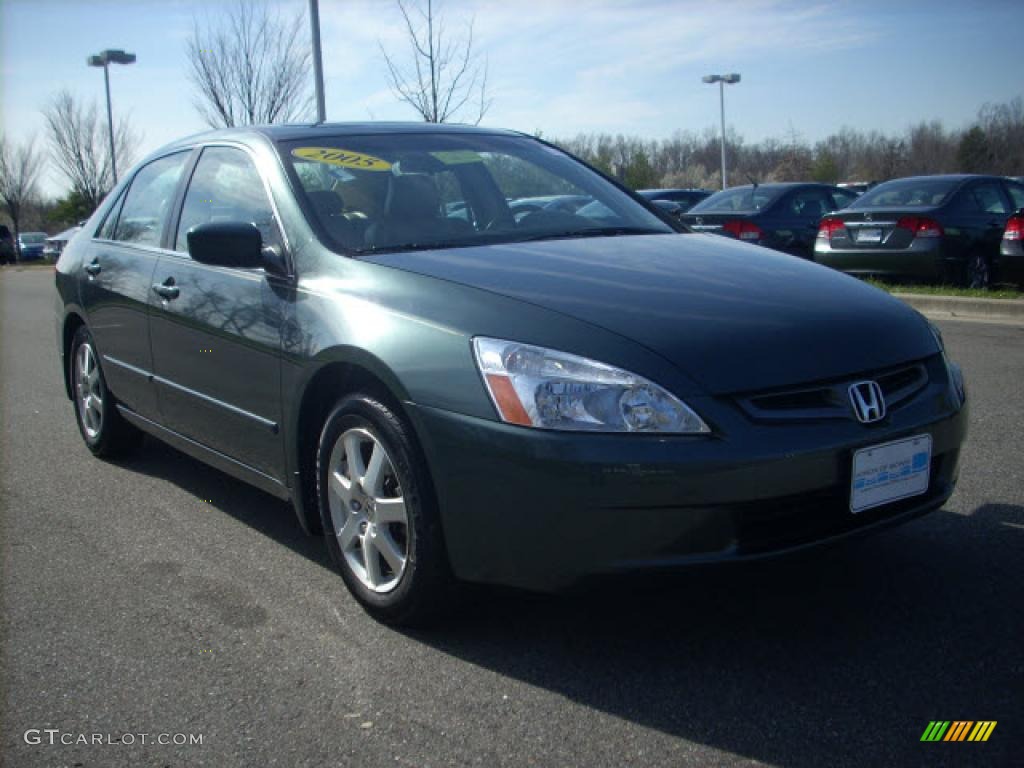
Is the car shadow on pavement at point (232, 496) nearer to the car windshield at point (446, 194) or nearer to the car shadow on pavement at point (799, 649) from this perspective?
the car shadow on pavement at point (799, 649)

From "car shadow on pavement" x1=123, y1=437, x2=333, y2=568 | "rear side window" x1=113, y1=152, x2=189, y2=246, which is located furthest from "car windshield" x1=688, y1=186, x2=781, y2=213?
"rear side window" x1=113, y1=152, x2=189, y2=246

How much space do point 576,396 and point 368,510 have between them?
2.89 ft

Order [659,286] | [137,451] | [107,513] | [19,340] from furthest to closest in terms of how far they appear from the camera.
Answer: [19,340] → [137,451] → [107,513] → [659,286]

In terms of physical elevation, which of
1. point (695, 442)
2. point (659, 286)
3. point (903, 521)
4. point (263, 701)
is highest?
point (659, 286)

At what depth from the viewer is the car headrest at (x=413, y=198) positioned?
12.9 ft

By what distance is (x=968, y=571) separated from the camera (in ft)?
11.8

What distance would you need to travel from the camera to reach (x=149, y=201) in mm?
5152

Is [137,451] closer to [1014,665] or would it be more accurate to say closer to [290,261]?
[290,261]

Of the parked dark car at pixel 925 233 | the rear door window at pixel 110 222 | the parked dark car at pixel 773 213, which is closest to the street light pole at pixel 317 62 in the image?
the parked dark car at pixel 773 213

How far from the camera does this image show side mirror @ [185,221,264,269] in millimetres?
3693

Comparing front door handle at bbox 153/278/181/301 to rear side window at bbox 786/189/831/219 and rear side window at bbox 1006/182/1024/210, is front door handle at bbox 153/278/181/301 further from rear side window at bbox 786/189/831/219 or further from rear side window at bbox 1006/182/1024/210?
rear side window at bbox 786/189/831/219

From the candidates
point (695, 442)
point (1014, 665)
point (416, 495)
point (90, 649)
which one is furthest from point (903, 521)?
point (90, 649)

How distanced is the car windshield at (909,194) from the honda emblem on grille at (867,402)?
9.73 m

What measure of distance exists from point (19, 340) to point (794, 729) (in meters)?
11.2
